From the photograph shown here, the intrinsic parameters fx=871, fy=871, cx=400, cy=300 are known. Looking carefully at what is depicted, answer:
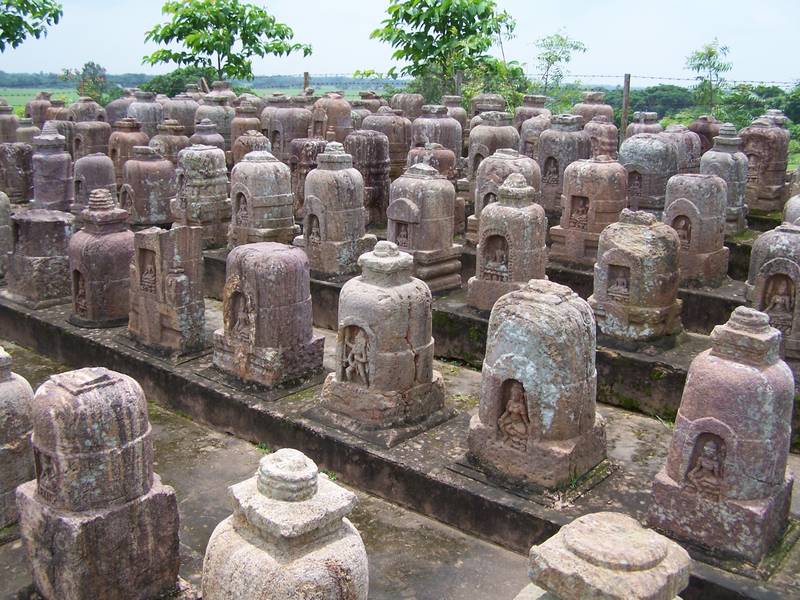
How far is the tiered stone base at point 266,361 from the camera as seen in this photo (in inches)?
327

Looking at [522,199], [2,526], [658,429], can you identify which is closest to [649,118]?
[522,199]

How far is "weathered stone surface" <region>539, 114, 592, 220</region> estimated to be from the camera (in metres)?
14.0

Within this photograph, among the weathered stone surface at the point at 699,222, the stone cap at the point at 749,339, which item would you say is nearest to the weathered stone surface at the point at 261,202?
the weathered stone surface at the point at 699,222

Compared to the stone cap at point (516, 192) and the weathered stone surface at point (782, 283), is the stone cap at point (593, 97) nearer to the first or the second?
the stone cap at point (516, 192)

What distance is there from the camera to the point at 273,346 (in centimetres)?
834

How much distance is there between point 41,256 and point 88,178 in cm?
402

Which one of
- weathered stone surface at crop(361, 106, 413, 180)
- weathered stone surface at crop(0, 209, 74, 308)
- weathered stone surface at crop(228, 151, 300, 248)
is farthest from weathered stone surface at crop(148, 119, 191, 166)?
weathered stone surface at crop(0, 209, 74, 308)

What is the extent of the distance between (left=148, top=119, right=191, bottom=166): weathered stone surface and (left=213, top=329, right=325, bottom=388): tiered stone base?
811cm

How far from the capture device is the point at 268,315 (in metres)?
8.24

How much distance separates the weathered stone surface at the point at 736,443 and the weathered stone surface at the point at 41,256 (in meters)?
8.10

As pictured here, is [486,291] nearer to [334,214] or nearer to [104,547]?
[334,214]

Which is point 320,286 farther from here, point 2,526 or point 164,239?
point 2,526

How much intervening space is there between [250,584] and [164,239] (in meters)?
5.85

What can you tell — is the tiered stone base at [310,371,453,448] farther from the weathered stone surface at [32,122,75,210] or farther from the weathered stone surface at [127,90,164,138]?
the weathered stone surface at [127,90,164,138]
